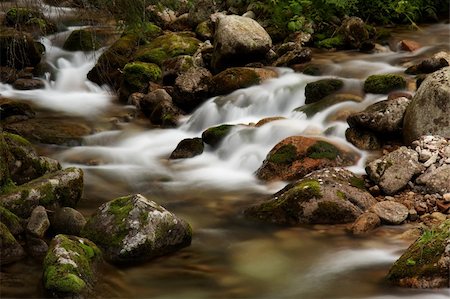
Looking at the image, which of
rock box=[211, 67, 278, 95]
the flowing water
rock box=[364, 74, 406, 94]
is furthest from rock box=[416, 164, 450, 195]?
rock box=[211, 67, 278, 95]

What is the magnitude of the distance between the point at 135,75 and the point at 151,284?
333 inches

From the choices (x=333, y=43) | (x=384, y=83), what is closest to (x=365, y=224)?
(x=384, y=83)

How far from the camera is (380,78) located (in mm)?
10156

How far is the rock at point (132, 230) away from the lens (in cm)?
534

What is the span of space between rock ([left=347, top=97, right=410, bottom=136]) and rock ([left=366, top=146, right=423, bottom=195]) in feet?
3.74

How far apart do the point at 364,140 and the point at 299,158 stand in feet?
4.07

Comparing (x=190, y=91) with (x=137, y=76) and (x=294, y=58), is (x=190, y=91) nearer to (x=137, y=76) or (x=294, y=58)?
(x=137, y=76)

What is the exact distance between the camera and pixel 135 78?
Answer: 42.3ft

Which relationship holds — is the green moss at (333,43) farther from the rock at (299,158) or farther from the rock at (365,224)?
the rock at (365,224)

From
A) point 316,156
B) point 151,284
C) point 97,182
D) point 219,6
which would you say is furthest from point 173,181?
point 219,6

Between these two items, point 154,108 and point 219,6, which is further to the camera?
point 219,6

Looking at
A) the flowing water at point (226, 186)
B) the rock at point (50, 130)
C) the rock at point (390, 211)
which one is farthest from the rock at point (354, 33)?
the rock at point (390, 211)

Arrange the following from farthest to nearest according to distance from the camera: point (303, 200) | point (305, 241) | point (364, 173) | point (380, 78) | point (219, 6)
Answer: point (219, 6)
point (380, 78)
point (364, 173)
point (303, 200)
point (305, 241)

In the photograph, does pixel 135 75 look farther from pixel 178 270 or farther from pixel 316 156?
pixel 178 270
